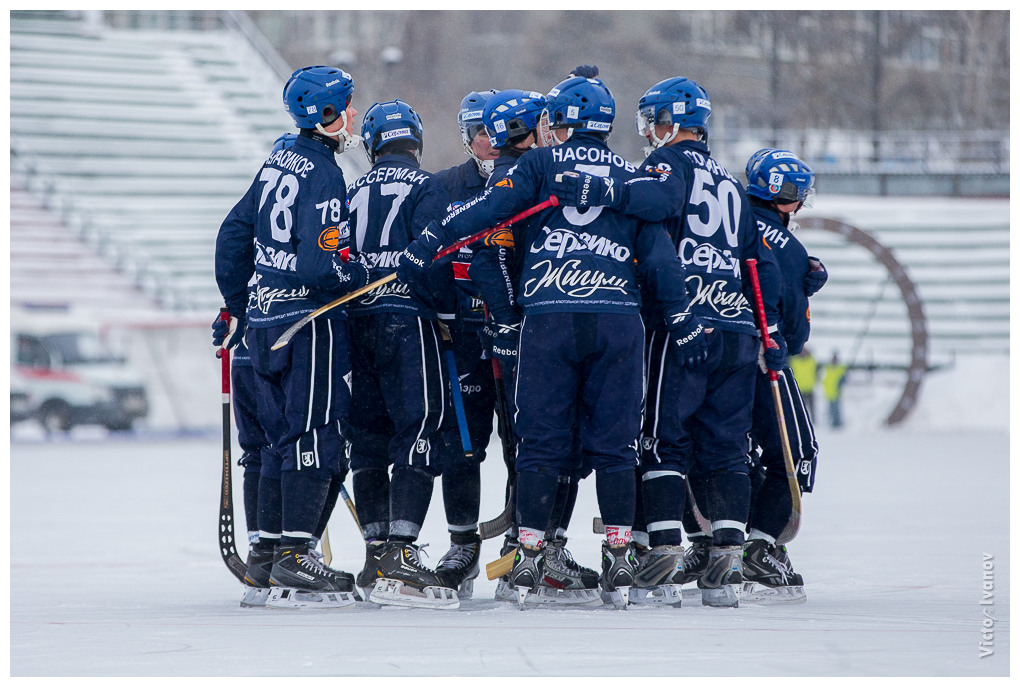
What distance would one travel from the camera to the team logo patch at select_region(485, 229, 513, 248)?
4.61 metres

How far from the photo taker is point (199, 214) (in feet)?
79.5

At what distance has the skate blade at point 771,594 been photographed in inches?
185

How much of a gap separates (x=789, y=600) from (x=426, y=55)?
33.4 meters

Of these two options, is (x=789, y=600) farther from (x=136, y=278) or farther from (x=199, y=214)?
(x=199, y=214)

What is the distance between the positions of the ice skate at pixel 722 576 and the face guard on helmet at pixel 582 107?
4.91 ft

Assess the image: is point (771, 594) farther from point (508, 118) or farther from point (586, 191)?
point (508, 118)

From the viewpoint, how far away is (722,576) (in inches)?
180

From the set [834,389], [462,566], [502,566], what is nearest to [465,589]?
[462,566]

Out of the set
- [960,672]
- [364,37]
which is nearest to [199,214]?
[364,37]

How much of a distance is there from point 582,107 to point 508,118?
0.32 meters

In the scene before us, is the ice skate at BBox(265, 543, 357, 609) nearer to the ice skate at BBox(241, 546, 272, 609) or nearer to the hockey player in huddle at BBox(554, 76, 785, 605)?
the ice skate at BBox(241, 546, 272, 609)

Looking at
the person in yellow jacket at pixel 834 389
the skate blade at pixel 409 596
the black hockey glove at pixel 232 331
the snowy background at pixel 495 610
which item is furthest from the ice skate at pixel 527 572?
the person in yellow jacket at pixel 834 389

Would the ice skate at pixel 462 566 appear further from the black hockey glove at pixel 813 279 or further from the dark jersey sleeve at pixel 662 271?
the black hockey glove at pixel 813 279


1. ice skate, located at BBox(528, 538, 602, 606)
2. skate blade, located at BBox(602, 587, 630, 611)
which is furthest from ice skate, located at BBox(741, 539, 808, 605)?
ice skate, located at BBox(528, 538, 602, 606)
